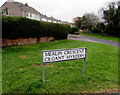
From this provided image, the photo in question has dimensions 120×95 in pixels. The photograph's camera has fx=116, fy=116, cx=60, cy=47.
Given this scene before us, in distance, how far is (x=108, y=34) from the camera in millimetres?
34156

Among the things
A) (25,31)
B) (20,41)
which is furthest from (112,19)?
(20,41)

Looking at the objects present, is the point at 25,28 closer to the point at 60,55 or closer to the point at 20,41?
the point at 20,41

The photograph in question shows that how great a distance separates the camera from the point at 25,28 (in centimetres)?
1216

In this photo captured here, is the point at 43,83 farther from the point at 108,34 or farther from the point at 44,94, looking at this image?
the point at 108,34

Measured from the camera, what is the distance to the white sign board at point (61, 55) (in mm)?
3618

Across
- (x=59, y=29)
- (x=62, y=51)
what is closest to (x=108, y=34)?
(x=59, y=29)

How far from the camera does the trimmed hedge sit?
1035 centimetres

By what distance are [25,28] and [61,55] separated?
936 centimetres

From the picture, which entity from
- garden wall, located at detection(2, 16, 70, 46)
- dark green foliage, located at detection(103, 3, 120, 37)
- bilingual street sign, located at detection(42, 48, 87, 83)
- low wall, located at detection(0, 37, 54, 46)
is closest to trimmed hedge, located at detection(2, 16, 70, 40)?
garden wall, located at detection(2, 16, 70, 46)

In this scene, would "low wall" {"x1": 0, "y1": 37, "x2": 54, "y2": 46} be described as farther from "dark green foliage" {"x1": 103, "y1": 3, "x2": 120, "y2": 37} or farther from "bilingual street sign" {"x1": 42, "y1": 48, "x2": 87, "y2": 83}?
"dark green foliage" {"x1": 103, "y1": 3, "x2": 120, "y2": 37}

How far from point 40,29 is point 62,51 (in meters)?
11.0

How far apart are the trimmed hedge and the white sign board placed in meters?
7.89

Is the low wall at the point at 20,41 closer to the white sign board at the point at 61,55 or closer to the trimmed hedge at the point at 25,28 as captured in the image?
the trimmed hedge at the point at 25,28

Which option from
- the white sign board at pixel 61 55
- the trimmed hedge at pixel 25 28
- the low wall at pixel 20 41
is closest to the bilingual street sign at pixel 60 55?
the white sign board at pixel 61 55
